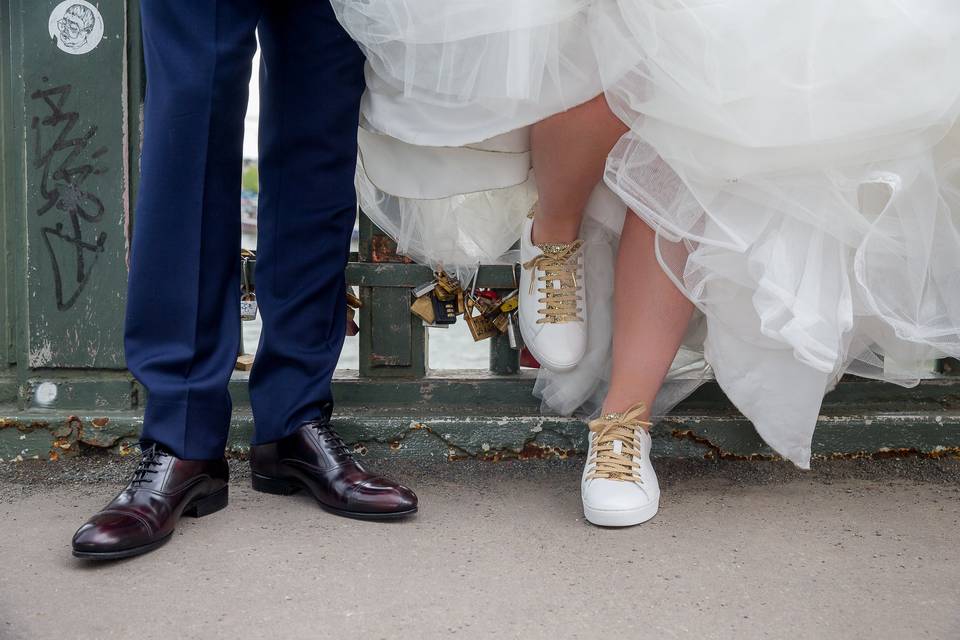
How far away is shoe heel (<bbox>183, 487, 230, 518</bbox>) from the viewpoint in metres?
1.28

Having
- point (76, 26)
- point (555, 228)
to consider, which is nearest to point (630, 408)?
point (555, 228)

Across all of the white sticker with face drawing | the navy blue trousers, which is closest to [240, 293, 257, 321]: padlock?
the navy blue trousers

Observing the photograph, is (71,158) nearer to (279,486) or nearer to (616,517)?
(279,486)

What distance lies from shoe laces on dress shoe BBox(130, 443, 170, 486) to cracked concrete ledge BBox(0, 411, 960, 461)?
12.6 inches

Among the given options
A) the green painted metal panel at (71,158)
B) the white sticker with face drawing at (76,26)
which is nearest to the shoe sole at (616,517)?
the green painted metal panel at (71,158)

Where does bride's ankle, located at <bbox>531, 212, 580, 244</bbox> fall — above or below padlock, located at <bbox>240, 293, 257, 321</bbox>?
above

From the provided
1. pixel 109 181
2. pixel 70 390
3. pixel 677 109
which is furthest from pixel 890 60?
pixel 70 390

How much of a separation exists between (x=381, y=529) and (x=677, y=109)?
0.71 m

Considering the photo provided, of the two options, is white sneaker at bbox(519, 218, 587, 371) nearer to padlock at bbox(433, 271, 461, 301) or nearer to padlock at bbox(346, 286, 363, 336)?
padlock at bbox(433, 271, 461, 301)

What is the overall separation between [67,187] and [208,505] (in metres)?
0.64

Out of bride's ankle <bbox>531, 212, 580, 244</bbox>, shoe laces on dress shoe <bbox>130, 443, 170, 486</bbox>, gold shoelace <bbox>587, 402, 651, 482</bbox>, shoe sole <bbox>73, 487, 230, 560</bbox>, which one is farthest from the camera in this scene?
bride's ankle <bbox>531, 212, 580, 244</bbox>

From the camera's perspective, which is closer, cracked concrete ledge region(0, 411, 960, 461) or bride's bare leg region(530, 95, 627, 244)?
bride's bare leg region(530, 95, 627, 244)

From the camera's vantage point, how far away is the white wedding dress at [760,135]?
116 centimetres

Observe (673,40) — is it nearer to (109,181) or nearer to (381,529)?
(381,529)
